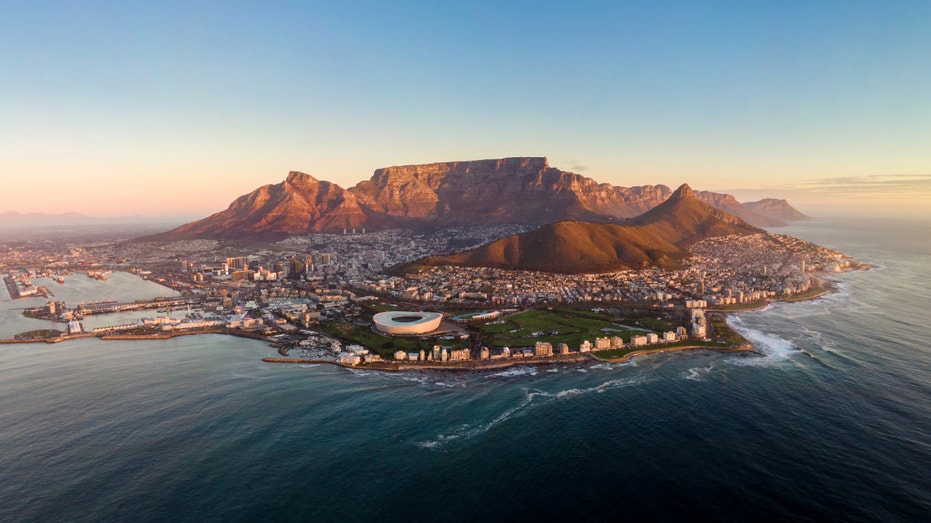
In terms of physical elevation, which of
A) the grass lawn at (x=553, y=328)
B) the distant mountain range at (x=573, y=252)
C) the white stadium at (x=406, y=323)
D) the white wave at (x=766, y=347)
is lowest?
A: the white wave at (x=766, y=347)

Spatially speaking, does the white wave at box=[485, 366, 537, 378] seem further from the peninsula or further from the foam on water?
the foam on water

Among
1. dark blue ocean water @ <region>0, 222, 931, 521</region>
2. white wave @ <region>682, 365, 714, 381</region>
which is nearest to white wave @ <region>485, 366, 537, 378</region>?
dark blue ocean water @ <region>0, 222, 931, 521</region>

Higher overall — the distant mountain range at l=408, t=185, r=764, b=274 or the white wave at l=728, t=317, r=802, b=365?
the distant mountain range at l=408, t=185, r=764, b=274

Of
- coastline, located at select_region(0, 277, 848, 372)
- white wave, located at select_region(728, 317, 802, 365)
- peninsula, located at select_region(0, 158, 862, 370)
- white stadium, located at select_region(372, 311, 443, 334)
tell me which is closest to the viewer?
coastline, located at select_region(0, 277, 848, 372)

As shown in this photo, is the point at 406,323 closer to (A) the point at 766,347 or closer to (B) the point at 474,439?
(B) the point at 474,439

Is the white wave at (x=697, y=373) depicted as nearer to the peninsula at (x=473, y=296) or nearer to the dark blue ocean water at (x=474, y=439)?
the dark blue ocean water at (x=474, y=439)

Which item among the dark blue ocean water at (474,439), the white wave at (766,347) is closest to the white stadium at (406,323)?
the dark blue ocean water at (474,439)
